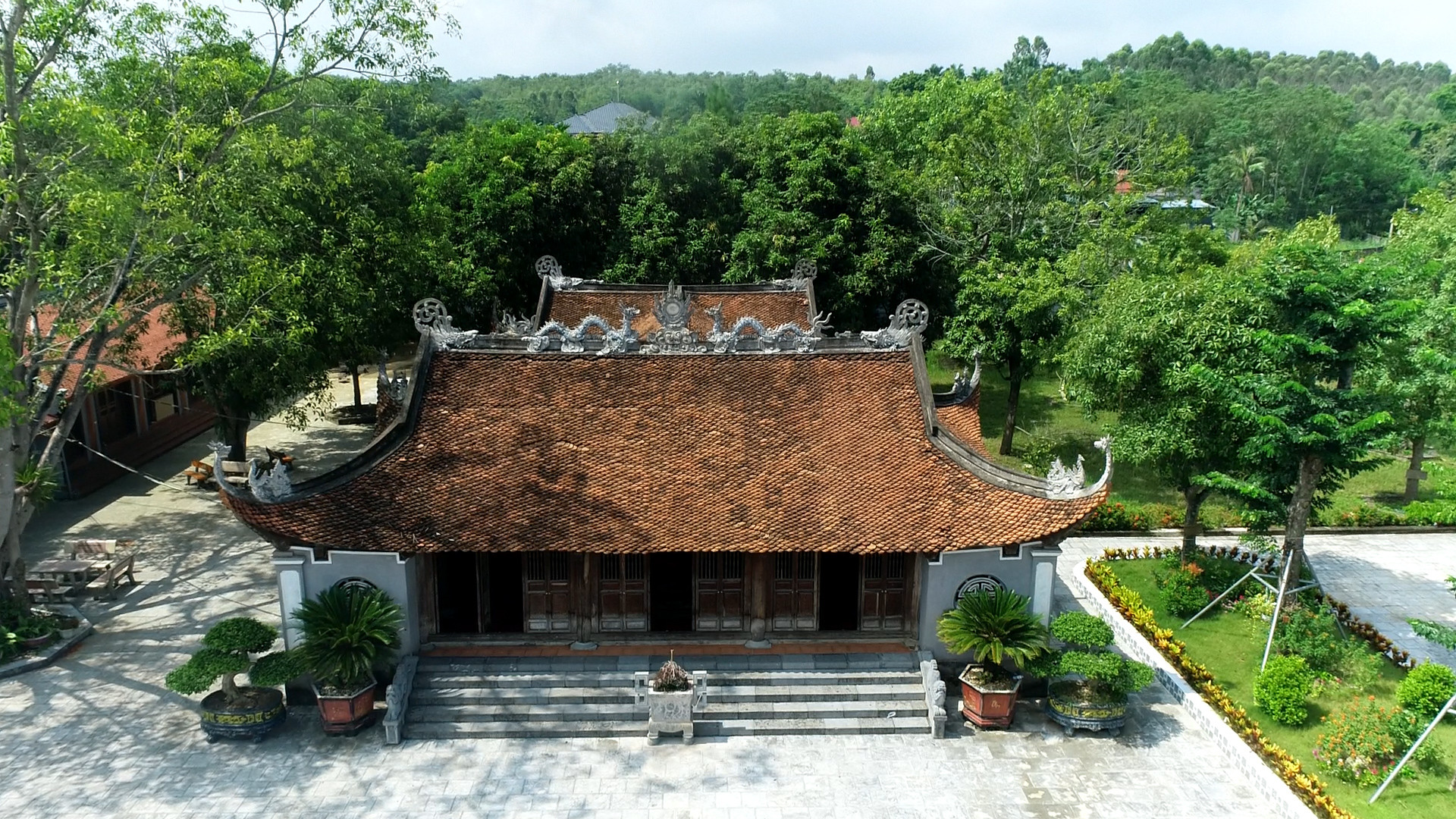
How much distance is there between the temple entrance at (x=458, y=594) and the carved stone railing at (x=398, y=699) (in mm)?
1141

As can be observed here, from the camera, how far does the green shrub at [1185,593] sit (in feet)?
66.8

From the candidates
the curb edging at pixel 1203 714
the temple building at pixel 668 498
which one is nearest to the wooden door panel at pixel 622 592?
the temple building at pixel 668 498

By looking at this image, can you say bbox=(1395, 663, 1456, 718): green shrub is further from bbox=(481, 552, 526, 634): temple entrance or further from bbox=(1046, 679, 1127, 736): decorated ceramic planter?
bbox=(481, 552, 526, 634): temple entrance

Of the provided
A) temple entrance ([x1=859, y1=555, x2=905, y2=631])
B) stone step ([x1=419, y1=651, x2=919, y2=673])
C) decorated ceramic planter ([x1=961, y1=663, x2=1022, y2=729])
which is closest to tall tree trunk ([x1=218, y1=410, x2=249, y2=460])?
stone step ([x1=419, y1=651, x2=919, y2=673])

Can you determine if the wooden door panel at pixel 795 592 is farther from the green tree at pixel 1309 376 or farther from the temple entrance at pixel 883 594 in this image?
the green tree at pixel 1309 376

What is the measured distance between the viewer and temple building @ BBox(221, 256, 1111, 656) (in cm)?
1617

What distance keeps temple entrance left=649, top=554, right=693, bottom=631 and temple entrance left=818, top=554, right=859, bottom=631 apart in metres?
2.45

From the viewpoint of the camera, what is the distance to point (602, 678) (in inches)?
666

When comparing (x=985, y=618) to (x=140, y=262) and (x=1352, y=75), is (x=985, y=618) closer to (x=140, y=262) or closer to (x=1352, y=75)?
(x=140, y=262)

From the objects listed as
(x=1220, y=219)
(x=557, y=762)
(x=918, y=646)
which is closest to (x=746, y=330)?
(x=918, y=646)

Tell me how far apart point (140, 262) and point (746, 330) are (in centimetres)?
1174

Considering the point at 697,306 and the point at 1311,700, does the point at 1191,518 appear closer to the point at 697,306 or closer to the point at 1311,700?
the point at 1311,700

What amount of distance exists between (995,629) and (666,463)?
6.24 meters

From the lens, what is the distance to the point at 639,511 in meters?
16.6
